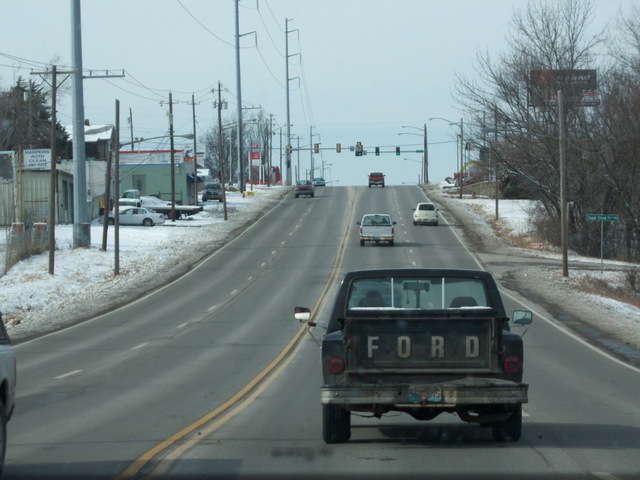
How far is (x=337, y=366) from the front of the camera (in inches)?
339

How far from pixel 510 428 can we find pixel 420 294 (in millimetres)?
1639

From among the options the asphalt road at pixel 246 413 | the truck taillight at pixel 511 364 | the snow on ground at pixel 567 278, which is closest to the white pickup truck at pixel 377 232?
the snow on ground at pixel 567 278

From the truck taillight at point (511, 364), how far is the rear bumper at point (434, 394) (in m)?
0.19

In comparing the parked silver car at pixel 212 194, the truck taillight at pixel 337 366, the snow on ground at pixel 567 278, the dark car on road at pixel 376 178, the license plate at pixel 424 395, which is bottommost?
the snow on ground at pixel 567 278

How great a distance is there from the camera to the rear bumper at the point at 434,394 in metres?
8.23

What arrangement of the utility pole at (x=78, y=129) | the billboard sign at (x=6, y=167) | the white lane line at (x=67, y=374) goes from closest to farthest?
1. the white lane line at (x=67, y=374)
2. the utility pole at (x=78, y=129)
3. the billboard sign at (x=6, y=167)

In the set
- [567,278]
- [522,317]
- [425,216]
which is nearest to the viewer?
[522,317]

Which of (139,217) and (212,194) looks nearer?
(139,217)

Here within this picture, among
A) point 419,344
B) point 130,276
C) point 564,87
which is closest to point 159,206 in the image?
point 130,276

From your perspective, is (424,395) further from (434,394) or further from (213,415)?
(213,415)

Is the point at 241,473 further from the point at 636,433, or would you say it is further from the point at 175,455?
the point at 636,433

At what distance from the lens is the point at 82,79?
45.8m

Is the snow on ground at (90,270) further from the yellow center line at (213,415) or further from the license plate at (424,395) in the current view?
the license plate at (424,395)

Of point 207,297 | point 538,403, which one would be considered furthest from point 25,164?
point 538,403
